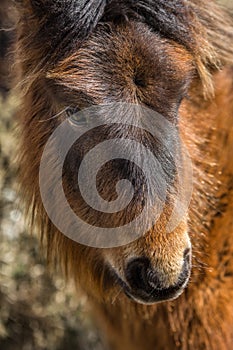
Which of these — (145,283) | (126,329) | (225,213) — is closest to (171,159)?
(145,283)

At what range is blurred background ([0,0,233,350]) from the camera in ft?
14.5

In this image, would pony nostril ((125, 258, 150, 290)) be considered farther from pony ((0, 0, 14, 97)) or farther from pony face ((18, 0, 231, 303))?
pony ((0, 0, 14, 97))

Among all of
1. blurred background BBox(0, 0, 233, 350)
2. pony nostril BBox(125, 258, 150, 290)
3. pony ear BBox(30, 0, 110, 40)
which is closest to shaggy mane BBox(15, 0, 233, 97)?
pony ear BBox(30, 0, 110, 40)

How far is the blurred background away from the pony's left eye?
1.71 m

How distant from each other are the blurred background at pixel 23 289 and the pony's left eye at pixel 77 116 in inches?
67.4

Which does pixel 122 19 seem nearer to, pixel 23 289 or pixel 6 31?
pixel 6 31

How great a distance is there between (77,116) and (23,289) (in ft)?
7.20

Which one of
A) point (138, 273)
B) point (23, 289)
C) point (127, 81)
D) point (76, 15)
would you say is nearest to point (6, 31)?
point (76, 15)

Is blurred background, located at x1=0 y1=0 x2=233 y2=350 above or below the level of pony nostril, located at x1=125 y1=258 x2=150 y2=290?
below

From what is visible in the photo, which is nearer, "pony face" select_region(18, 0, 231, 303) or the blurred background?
"pony face" select_region(18, 0, 231, 303)

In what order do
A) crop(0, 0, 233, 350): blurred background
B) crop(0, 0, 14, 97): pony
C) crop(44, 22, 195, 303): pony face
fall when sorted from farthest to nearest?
crop(0, 0, 233, 350): blurred background, crop(0, 0, 14, 97): pony, crop(44, 22, 195, 303): pony face

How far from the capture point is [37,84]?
2.81 m

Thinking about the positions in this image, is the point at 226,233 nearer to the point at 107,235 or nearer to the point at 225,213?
the point at 225,213

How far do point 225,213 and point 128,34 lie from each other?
95 cm
